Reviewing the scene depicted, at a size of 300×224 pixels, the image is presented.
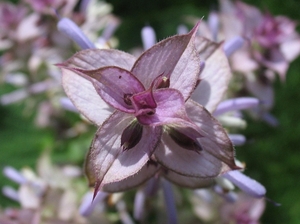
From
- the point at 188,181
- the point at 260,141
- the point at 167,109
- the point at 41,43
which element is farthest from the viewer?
the point at 260,141

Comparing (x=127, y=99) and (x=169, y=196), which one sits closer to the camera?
(x=127, y=99)

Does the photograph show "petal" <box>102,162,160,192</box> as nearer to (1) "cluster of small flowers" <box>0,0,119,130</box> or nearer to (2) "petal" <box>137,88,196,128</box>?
(2) "petal" <box>137,88,196,128</box>

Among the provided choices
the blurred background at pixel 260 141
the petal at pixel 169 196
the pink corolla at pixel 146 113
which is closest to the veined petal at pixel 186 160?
the pink corolla at pixel 146 113

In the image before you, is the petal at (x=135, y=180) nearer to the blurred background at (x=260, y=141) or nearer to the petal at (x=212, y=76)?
the petal at (x=212, y=76)

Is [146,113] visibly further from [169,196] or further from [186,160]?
[169,196]

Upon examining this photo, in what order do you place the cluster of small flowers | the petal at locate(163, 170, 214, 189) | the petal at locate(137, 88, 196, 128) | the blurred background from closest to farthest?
the petal at locate(137, 88, 196, 128), the petal at locate(163, 170, 214, 189), the cluster of small flowers, the blurred background

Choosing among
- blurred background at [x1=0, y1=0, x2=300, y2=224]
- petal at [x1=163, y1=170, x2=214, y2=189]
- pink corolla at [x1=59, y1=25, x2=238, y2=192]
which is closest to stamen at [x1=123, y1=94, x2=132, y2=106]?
pink corolla at [x1=59, y1=25, x2=238, y2=192]

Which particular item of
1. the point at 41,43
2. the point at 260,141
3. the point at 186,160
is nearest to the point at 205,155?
the point at 186,160

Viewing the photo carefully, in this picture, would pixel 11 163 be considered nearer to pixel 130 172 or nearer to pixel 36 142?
pixel 36 142
